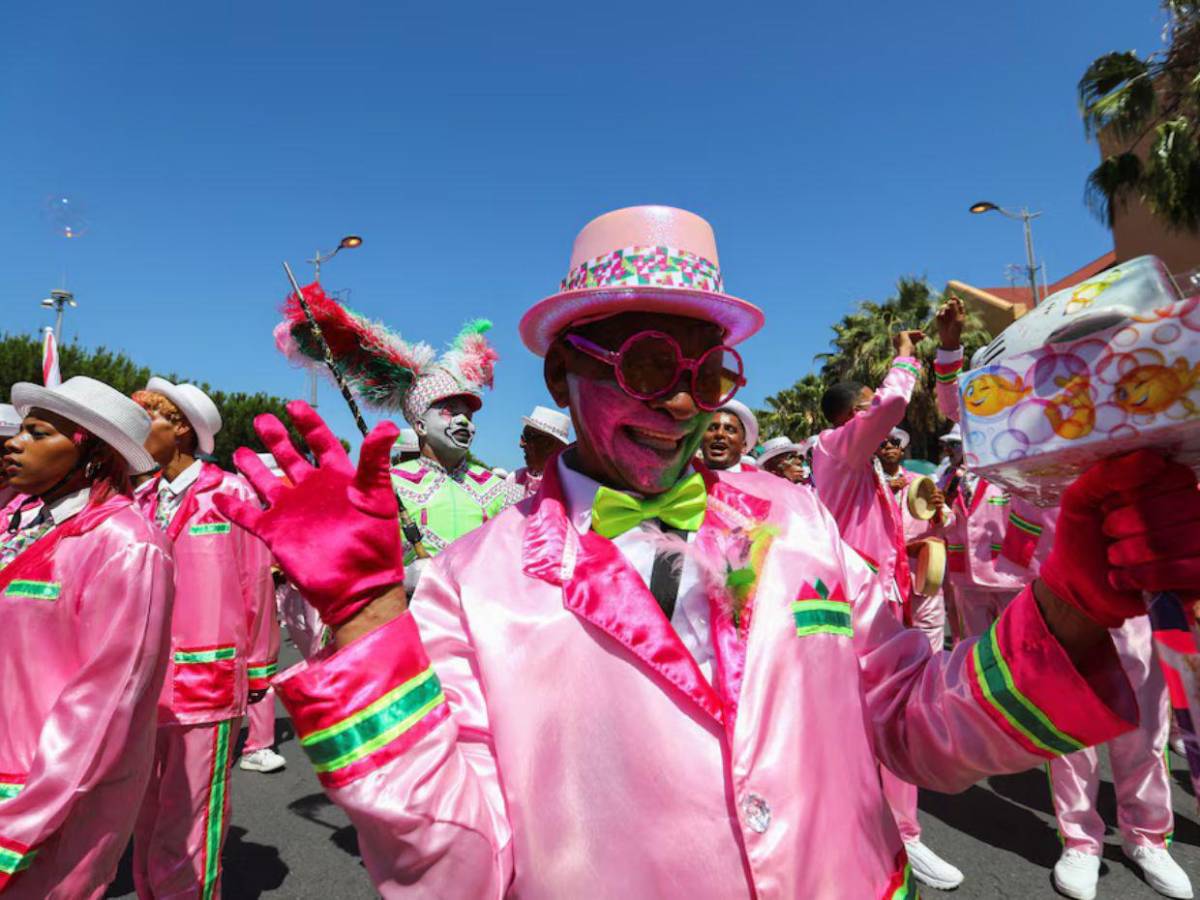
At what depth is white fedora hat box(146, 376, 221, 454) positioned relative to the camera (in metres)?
4.21

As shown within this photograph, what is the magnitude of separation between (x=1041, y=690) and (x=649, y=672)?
64 cm

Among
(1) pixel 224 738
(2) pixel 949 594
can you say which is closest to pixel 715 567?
(1) pixel 224 738

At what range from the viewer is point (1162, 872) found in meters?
3.77

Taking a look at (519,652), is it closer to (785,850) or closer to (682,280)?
Answer: (785,850)

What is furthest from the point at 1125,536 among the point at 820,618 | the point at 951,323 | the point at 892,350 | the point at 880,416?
the point at 892,350

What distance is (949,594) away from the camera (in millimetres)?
9852

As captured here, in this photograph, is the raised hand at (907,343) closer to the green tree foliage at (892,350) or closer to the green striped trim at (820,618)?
the green striped trim at (820,618)

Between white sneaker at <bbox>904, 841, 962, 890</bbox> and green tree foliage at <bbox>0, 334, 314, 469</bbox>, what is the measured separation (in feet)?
47.1

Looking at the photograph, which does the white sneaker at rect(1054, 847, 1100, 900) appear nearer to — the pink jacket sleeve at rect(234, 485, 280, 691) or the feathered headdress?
the feathered headdress

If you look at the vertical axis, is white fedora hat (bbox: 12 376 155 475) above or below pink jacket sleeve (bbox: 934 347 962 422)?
above

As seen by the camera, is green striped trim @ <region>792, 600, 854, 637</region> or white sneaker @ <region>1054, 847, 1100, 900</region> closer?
green striped trim @ <region>792, 600, 854, 637</region>

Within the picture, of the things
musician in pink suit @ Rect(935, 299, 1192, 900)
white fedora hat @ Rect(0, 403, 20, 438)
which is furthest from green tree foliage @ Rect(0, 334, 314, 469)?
musician in pink suit @ Rect(935, 299, 1192, 900)

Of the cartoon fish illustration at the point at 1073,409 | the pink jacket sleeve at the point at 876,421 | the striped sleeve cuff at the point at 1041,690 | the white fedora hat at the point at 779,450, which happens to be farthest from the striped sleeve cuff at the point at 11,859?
the white fedora hat at the point at 779,450

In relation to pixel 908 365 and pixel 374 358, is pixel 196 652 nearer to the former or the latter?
pixel 374 358
